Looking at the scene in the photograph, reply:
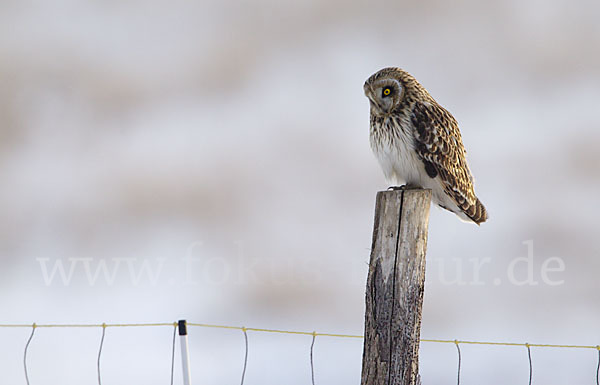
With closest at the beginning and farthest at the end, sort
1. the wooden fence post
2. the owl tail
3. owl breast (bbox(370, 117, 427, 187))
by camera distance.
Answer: the wooden fence post → owl breast (bbox(370, 117, 427, 187)) → the owl tail

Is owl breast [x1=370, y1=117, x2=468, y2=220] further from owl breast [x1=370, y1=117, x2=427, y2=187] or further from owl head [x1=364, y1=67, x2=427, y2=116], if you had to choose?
owl head [x1=364, y1=67, x2=427, y2=116]

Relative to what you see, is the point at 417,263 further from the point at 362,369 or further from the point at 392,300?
the point at 362,369

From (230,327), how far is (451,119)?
2.54 metres

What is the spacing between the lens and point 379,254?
372cm

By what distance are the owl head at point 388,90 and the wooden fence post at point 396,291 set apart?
1320 mm

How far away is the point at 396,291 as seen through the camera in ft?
11.9

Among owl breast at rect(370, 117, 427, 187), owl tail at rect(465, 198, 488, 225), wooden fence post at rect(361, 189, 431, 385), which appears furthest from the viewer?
owl tail at rect(465, 198, 488, 225)

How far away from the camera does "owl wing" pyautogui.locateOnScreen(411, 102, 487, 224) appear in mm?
4848

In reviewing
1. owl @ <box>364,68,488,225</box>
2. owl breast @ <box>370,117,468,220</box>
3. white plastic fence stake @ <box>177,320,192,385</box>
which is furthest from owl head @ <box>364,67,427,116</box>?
white plastic fence stake @ <box>177,320,192,385</box>

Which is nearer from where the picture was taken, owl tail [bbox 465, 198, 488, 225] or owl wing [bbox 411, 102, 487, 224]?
owl wing [bbox 411, 102, 487, 224]

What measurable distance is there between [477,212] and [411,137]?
0.95 metres

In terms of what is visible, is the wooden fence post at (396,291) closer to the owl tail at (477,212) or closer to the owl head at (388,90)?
the owl head at (388,90)

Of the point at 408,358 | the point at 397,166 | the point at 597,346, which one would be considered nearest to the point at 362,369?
the point at 408,358

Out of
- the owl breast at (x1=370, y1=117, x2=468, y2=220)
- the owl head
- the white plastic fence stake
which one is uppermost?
the owl head
